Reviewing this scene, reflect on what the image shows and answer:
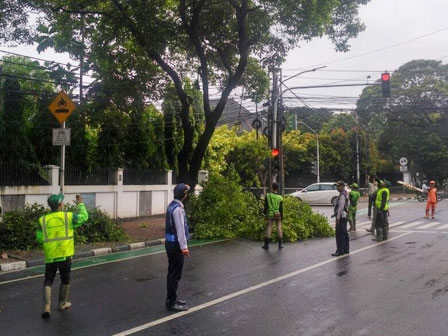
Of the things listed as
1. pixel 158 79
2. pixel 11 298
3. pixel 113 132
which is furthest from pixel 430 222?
pixel 11 298

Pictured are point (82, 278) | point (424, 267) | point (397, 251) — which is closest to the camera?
point (82, 278)

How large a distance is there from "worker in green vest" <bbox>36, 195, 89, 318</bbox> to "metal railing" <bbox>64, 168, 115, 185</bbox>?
468 inches

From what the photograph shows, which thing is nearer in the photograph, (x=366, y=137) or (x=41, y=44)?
(x=41, y=44)

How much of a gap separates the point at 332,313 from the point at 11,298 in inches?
195

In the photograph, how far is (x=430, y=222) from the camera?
64.4 ft

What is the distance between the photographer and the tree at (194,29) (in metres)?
14.4

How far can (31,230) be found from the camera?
12.2m

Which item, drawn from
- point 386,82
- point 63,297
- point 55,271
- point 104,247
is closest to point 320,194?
point 386,82

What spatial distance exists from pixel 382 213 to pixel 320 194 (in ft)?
57.3

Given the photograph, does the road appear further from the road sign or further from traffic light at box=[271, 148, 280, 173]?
traffic light at box=[271, 148, 280, 173]

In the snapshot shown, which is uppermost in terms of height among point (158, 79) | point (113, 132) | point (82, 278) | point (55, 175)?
point (158, 79)

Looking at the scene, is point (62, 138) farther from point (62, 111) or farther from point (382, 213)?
point (382, 213)

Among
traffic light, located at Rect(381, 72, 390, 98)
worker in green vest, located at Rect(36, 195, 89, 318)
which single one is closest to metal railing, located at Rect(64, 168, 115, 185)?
traffic light, located at Rect(381, 72, 390, 98)

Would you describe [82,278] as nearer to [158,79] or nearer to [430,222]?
[158,79]
